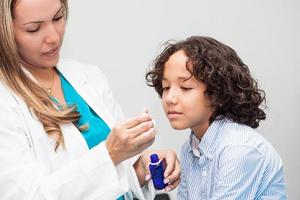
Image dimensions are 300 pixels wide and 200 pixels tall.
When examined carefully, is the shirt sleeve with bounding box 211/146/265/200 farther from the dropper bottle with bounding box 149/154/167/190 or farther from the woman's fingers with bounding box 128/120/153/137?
the woman's fingers with bounding box 128/120/153/137

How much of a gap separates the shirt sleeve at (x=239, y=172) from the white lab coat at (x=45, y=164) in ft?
0.84

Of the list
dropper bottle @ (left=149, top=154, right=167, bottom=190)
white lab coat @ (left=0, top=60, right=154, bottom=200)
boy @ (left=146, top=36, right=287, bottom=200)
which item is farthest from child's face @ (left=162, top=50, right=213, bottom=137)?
white lab coat @ (left=0, top=60, right=154, bottom=200)

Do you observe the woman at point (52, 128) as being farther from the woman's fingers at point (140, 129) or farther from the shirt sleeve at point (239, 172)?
the shirt sleeve at point (239, 172)

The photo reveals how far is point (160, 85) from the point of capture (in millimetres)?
1292

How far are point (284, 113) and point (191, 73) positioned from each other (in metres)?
0.98

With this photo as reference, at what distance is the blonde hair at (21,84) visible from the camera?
3.33 feet

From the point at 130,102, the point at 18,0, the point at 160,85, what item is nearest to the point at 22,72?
the point at 18,0

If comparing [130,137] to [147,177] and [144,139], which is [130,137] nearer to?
[144,139]

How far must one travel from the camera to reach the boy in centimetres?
108

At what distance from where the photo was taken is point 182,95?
113 cm

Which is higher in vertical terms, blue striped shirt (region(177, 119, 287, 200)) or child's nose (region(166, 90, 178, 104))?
child's nose (region(166, 90, 178, 104))

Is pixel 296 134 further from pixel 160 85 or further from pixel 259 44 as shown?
pixel 160 85

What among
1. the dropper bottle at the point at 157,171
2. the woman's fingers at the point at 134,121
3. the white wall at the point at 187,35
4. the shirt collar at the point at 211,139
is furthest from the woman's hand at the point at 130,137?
the white wall at the point at 187,35

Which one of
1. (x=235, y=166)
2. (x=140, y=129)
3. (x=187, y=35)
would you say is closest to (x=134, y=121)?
(x=140, y=129)
